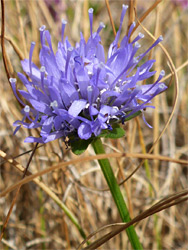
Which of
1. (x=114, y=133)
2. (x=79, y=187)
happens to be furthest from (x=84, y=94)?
(x=79, y=187)

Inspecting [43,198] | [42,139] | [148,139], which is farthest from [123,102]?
[148,139]

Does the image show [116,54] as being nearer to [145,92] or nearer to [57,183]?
[145,92]

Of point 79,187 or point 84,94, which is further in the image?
point 79,187

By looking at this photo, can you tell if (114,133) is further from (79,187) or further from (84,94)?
(79,187)

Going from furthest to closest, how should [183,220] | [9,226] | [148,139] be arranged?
[148,139], [183,220], [9,226]

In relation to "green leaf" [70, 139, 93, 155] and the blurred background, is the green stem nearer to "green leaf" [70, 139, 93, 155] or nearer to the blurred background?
"green leaf" [70, 139, 93, 155]

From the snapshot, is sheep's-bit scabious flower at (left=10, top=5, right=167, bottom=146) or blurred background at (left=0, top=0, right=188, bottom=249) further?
blurred background at (left=0, top=0, right=188, bottom=249)

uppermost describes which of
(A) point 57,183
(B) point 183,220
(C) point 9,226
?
(A) point 57,183

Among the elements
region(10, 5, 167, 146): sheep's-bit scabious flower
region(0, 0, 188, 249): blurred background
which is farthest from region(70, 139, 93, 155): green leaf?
region(0, 0, 188, 249): blurred background

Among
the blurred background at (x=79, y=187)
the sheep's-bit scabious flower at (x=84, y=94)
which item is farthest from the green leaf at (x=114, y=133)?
the blurred background at (x=79, y=187)
